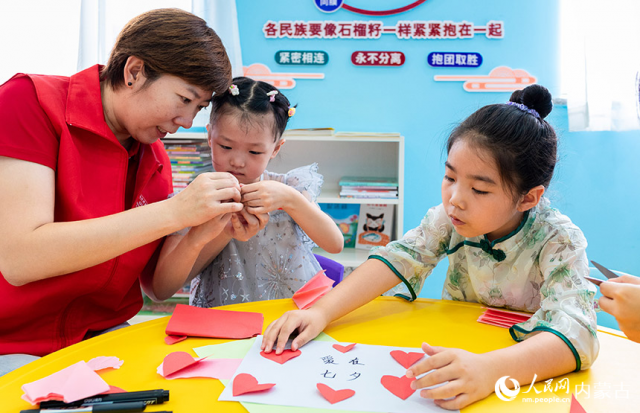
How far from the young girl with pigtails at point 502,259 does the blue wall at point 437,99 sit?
1.52 meters

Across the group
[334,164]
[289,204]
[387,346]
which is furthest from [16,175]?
[334,164]

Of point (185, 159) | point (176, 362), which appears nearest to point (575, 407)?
point (176, 362)

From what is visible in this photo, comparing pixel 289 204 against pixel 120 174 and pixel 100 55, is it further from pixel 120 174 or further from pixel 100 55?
pixel 100 55

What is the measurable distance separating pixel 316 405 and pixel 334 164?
216cm

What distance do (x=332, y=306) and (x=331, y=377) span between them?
23 cm

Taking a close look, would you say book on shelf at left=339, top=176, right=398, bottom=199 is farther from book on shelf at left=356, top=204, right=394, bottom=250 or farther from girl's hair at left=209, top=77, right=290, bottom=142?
girl's hair at left=209, top=77, right=290, bottom=142

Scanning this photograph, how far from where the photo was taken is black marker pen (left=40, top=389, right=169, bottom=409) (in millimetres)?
645

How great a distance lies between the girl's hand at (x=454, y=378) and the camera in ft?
2.17

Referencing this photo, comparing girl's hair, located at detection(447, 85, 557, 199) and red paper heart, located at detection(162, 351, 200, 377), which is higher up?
girl's hair, located at detection(447, 85, 557, 199)

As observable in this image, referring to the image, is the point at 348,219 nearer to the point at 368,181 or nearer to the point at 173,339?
the point at 368,181

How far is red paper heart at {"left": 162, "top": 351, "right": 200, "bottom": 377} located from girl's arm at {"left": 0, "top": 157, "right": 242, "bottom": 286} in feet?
0.84

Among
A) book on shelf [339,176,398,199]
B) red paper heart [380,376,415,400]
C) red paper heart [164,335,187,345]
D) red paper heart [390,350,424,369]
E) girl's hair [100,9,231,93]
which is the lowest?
red paper heart [390,350,424,369]

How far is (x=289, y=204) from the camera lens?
127 cm

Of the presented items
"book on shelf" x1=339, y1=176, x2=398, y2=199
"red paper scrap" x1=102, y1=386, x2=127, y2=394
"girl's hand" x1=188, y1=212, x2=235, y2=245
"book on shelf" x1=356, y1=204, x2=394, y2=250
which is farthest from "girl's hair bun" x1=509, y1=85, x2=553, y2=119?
"book on shelf" x1=356, y1=204, x2=394, y2=250
